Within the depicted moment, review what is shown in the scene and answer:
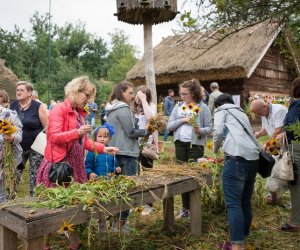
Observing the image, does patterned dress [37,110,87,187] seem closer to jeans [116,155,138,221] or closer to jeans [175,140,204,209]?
jeans [116,155,138,221]

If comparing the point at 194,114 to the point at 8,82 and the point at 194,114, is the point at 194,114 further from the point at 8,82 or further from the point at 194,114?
the point at 8,82

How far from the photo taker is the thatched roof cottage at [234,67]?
1351 centimetres

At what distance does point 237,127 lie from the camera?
3148 mm

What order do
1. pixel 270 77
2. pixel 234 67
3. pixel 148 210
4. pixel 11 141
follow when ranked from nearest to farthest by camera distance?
pixel 11 141 < pixel 148 210 < pixel 234 67 < pixel 270 77

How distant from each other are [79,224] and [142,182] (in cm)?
65

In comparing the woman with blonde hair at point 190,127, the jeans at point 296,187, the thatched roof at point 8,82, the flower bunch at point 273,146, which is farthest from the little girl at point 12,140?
the thatched roof at point 8,82

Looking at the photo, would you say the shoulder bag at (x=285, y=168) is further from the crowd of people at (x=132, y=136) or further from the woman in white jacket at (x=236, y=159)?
the woman in white jacket at (x=236, y=159)

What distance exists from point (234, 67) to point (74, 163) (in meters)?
11.1

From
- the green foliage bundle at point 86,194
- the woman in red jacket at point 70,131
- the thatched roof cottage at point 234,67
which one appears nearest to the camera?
the green foliage bundle at point 86,194

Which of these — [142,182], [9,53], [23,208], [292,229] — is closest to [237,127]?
[142,182]

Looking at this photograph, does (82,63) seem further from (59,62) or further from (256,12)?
(256,12)

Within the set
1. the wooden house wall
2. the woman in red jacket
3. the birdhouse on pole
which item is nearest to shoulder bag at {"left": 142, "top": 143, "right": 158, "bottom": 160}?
the woman in red jacket

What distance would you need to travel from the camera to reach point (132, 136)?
12.6 ft

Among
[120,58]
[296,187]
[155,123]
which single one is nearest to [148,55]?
[155,123]
